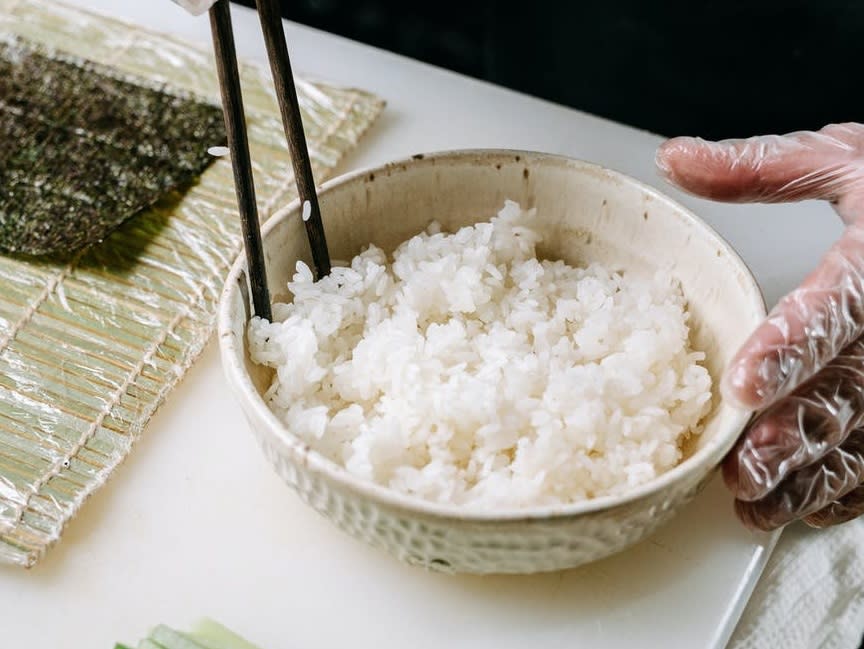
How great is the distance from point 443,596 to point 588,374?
1.06 feet

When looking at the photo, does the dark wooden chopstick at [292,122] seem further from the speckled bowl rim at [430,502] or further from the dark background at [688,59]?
the dark background at [688,59]

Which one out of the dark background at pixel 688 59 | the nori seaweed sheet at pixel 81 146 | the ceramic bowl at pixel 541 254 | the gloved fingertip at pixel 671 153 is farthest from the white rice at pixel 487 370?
the dark background at pixel 688 59

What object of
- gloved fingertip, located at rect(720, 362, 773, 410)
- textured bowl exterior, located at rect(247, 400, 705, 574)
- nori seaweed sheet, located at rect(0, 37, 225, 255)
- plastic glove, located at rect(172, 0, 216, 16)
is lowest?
nori seaweed sheet, located at rect(0, 37, 225, 255)

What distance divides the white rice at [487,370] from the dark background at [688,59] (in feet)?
2.76

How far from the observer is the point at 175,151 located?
1.74 metres

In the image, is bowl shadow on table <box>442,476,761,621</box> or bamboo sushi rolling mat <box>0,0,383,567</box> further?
bamboo sushi rolling mat <box>0,0,383,567</box>

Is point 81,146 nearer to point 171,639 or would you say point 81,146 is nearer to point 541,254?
point 541,254

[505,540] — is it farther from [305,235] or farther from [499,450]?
[305,235]

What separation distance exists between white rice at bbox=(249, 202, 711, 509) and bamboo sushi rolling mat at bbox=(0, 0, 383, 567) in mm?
288

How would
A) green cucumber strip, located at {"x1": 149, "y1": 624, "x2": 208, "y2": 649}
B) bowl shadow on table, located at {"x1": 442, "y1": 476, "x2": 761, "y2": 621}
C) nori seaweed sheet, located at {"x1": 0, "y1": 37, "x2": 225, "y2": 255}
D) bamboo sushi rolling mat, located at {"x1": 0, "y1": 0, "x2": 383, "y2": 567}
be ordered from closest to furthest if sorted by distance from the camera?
green cucumber strip, located at {"x1": 149, "y1": 624, "x2": 208, "y2": 649} < bowl shadow on table, located at {"x1": 442, "y1": 476, "x2": 761, "y2": 621} < bamboo sushi rolling mat, located at {"x1": 0, "y1": 0, "x2": 383, "y2": 567} < nori seaweed sheet, located at {"x1": 0, "y1": 37, "x2": 225, "y2": 255}

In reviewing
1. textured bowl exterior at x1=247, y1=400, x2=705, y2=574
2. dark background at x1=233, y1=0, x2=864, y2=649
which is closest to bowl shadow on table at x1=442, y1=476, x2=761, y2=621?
textured bowl exterior at x1=247, y1=400, x2=705, y2=574

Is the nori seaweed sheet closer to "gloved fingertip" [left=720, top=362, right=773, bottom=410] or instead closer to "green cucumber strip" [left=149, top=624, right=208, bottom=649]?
"green cucumber strip" [left=149, top=624, right=208, bottom=649]

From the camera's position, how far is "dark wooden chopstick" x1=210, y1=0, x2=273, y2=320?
1070 mm

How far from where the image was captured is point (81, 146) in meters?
1.74
